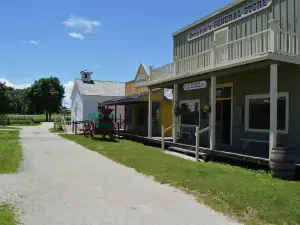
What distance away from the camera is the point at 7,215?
549 cm

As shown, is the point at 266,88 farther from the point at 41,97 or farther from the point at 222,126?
the point at 41,97

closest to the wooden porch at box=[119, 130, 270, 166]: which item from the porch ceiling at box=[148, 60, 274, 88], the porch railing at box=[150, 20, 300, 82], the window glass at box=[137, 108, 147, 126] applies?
the porch ceiling at box=[148, 60, 274, 88]

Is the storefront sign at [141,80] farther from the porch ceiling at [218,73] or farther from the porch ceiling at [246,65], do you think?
the porch ceiling at [246,65]

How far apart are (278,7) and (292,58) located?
9.20ft

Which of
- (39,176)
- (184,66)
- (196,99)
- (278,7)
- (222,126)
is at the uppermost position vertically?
(278,7)

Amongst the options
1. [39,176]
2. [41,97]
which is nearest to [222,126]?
[39,176]

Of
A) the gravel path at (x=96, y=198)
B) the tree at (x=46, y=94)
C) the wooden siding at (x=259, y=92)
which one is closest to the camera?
the gravel path at (x=96, y=198)

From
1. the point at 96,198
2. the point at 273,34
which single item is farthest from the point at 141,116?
the point at 96,198

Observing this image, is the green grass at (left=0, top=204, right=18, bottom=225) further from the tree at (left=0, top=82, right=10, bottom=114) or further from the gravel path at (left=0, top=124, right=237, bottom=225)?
the tree at (left=0, top=82, right=10, bottom=114)

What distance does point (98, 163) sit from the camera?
38.0 ft

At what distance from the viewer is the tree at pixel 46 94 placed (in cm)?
6738

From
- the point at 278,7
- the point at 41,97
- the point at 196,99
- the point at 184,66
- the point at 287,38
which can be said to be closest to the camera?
the point at 287,38

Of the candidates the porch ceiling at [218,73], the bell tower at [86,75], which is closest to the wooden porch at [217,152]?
the porch ceiling at [218,73]

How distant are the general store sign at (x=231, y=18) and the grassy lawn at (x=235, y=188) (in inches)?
244
